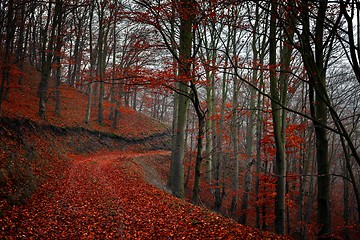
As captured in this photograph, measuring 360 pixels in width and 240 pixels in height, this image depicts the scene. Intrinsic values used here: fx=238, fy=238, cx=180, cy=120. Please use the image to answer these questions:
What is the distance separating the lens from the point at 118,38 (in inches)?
888

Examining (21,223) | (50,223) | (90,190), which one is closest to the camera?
(21,223)

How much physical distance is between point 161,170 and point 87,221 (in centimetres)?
1222

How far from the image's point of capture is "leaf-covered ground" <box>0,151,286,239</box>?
4973mm

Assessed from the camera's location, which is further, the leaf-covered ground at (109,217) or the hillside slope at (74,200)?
the hillside slope at (74,200)

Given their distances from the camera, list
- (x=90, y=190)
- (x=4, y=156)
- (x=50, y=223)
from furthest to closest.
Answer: (x=90, y=190), (x=4, y=156), (x=50, y=223)

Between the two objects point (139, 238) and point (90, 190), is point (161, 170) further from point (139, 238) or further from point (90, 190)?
point (139, 238)

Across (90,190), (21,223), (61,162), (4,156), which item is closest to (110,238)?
(21,223)

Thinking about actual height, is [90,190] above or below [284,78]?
below

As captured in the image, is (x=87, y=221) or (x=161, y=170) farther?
(x=161, y=170)

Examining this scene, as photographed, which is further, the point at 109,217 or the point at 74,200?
the point at 74,200

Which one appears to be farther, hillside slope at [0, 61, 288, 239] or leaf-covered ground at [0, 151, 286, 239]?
hillside slope at [0, 61, 288, 239]

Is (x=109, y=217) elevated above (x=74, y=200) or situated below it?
below

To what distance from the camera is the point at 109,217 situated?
6145mm

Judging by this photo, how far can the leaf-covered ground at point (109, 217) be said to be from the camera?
4.97 metres
